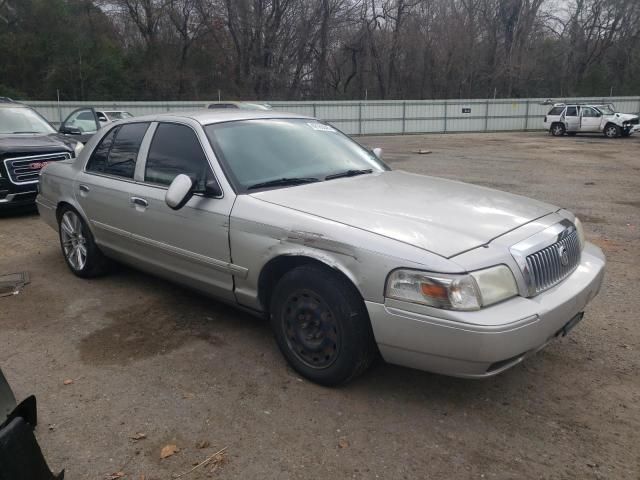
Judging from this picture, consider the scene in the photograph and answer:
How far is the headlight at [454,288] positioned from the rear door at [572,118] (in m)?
26.7

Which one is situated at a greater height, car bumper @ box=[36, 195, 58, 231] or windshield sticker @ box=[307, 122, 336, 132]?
windshield sticker @ box=[307, 122, 336, 132]

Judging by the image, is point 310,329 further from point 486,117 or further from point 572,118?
point 486,117

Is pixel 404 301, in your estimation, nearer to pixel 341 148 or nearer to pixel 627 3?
pixel 341 148

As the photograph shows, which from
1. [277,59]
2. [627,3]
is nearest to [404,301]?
[277,59]

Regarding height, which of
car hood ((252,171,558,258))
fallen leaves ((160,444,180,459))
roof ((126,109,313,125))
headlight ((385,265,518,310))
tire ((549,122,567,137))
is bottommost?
fallen leaves ((160,444,180,459))

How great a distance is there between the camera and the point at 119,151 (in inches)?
184

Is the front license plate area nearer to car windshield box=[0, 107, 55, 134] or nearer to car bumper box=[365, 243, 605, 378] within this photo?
car bumper box=[365, 243, 605, 378]

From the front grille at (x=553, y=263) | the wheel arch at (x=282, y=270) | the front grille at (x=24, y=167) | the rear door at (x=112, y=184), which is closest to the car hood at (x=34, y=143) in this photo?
the front grille at (x=24, y=167)

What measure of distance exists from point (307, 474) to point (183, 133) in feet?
8.53

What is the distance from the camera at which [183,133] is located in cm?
403

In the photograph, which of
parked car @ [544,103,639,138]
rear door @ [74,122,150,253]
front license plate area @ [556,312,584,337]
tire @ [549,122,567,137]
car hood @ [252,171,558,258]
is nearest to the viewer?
car hood @ [252,171,558,258]

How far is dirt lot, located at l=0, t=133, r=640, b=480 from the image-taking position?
2600 mm

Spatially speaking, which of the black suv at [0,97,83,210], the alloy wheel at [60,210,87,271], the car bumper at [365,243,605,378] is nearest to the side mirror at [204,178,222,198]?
the car bumper at [365,243,605,378]

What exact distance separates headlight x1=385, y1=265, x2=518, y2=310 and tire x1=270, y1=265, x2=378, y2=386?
0.95ft
